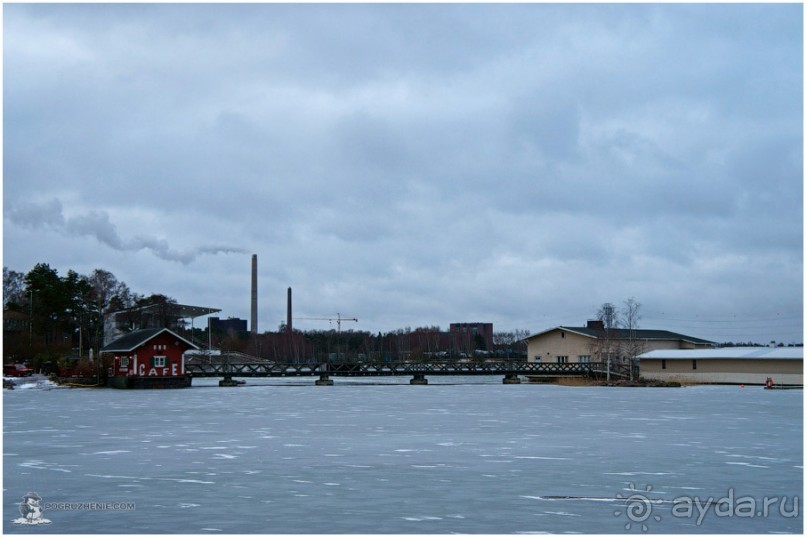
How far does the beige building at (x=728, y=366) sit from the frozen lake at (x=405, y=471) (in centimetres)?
3174

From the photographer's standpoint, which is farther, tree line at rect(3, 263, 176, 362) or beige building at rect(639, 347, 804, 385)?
tree line at rect(3, 263, 176, 362)

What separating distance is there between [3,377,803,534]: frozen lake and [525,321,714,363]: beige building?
45356 mm

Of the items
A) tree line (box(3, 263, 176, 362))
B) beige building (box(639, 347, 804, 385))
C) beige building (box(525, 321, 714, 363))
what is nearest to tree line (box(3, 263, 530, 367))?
tree line (box(3, 263, 176, 362))

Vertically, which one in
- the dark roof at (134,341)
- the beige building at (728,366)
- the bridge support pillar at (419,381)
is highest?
the dark roof at (134,341)

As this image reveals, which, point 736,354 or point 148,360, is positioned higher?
point 736,354

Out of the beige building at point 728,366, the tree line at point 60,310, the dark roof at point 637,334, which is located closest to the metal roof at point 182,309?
the tree line at point 60,310

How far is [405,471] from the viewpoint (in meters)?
18.8

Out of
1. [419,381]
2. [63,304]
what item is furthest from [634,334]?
[63,304]

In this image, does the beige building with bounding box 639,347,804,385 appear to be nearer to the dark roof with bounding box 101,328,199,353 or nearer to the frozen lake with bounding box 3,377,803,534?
the frozen lake with bounding box 3,377,803,534

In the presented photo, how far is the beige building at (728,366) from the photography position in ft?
213

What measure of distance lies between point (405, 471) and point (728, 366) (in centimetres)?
5647

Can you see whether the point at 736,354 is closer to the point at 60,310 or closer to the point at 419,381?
the point at 419,381

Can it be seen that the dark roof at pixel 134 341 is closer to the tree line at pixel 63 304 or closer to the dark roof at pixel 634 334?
the tree line at pixel 63 304

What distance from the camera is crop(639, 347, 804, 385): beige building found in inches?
2557
